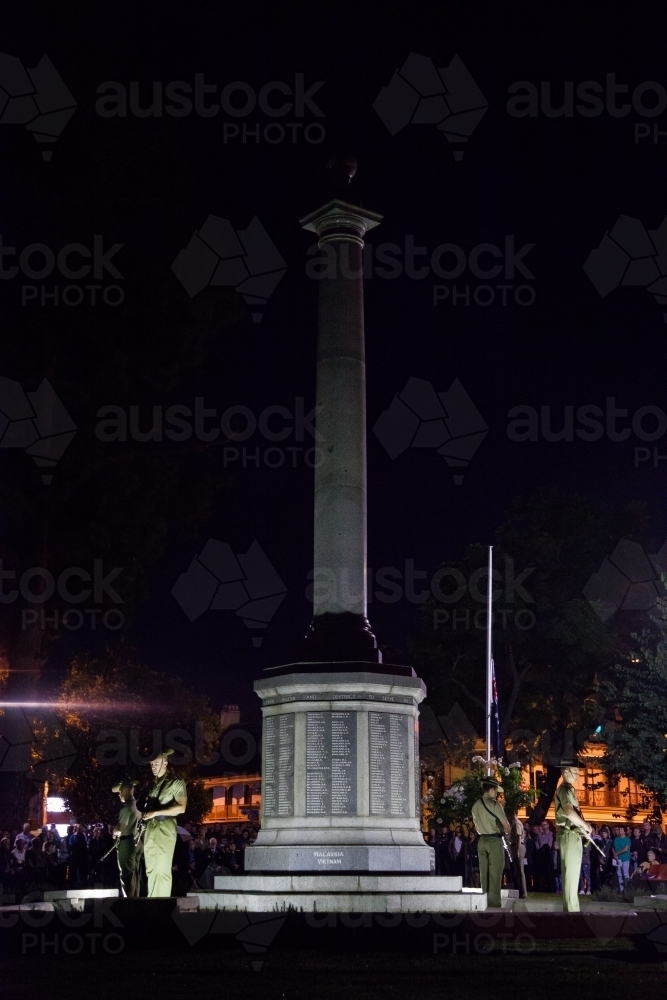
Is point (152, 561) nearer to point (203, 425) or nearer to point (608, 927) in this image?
point (203, 425)

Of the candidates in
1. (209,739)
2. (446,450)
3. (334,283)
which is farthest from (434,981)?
(209,739)

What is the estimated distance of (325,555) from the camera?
59.4 ft

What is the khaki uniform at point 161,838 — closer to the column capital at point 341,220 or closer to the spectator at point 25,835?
the column capital at point 341,220

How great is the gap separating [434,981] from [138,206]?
2231cm

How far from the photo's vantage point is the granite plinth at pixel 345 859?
15805 mm

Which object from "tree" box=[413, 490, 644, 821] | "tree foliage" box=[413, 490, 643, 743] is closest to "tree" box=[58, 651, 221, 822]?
"tree foliage" box=[413, 490, 643, 743]

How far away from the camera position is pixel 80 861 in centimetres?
2522

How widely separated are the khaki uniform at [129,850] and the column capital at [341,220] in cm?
911

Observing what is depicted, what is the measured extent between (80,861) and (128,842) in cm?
1016

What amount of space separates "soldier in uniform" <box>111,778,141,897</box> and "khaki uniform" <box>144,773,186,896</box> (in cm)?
32

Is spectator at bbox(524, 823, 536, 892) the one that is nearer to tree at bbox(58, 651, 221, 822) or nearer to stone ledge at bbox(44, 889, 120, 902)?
stone ledge at bbox(44, 889, 120, 902)

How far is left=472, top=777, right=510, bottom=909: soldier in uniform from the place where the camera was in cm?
1636

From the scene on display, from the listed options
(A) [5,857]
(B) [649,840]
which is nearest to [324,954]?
(A) [5,857]

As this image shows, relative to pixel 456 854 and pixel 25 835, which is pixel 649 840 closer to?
pixel 456 854
